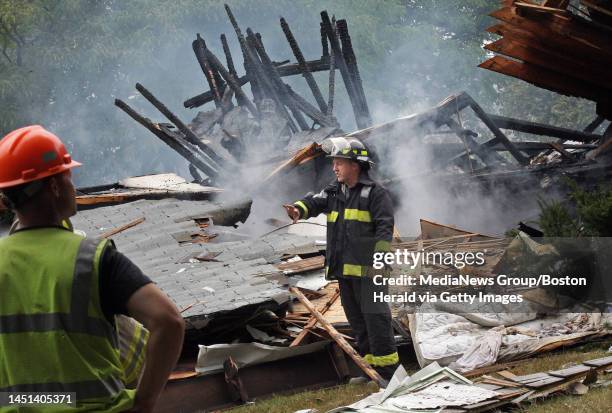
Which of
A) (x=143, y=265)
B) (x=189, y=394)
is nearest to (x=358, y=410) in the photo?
(x=189, y=394)

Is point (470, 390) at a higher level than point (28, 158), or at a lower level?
lower

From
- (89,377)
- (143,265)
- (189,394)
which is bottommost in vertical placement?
(189,394)

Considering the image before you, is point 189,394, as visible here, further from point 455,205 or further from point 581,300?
point 455,205

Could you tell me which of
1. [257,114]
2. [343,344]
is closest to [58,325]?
[343,344]

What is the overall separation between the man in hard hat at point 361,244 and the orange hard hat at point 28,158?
411 centimetres

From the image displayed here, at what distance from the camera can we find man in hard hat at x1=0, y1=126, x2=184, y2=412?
236cm

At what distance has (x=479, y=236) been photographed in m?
9.90

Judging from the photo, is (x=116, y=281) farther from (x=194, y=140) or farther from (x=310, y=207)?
(x=194, y=140)

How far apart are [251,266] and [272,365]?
1.60m

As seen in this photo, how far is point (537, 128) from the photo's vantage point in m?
14.0

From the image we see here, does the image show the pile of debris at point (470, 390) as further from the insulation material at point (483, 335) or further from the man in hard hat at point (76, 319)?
the man in hard hat at point (76, 319)

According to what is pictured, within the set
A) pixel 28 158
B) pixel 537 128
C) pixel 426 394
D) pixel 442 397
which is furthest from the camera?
pixel 537 128

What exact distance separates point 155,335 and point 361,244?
4.33m

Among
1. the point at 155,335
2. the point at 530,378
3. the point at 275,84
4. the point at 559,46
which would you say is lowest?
the point at 530,378
